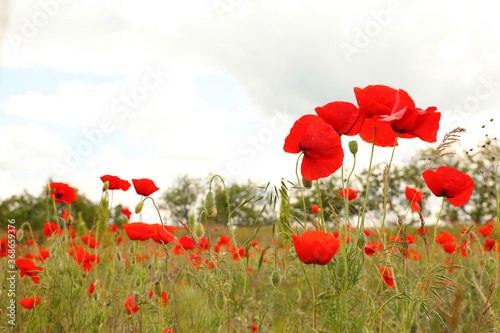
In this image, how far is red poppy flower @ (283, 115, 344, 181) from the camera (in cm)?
122

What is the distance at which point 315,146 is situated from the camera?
1.25m

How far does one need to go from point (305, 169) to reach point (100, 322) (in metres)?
1.42

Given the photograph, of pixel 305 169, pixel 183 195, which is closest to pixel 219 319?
pixel 305 169

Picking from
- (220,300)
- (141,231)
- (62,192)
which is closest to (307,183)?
(220,300)

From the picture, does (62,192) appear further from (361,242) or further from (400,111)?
(400,111)

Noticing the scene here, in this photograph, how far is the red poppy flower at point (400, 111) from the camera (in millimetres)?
1206

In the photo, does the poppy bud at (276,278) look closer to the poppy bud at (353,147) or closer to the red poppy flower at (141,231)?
the poppy bud at (353,147)

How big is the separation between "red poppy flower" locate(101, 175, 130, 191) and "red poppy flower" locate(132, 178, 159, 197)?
398 millimetres

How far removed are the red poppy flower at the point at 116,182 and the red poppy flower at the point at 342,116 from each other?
1.58 m

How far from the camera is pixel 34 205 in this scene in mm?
15414

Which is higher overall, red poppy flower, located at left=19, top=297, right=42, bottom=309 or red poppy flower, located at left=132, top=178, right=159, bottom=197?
red poppy flower, located at left=132, top=178, right=159, bottom=197

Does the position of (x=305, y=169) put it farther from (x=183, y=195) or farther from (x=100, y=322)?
(x=183, y=195)

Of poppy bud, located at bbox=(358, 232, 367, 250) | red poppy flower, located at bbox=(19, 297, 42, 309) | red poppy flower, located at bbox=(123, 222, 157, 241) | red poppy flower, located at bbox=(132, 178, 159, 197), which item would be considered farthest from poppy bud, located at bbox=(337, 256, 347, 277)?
red poppy flower, located at bbox=(19, 297, 42, 309)

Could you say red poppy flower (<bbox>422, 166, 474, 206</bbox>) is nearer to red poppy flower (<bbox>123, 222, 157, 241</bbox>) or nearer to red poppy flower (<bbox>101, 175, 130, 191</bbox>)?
red poppy flower (<bbox>123, 222, 157, 241</bbox>)
